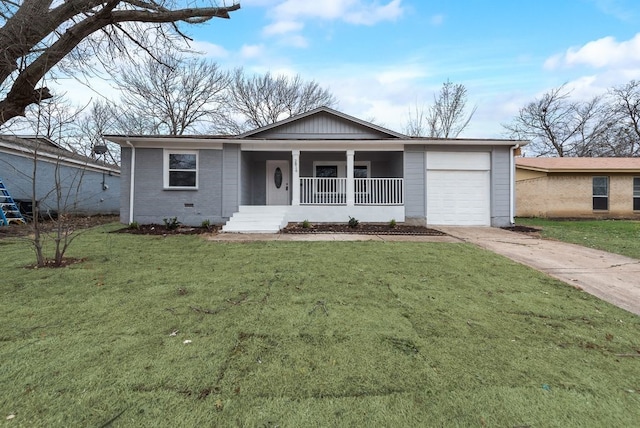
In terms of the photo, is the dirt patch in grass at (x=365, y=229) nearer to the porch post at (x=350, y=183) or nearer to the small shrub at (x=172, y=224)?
the porch post at (x=350, y=183)

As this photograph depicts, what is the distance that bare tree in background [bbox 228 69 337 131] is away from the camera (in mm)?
24016

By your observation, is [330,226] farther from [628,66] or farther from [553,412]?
[628,66]

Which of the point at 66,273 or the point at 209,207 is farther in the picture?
the point at 209,207

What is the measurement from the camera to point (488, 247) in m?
6.72

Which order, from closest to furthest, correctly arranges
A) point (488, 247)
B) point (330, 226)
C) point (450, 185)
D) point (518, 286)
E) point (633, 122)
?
point (518, 286)
point (488, 247)
point (330, 226)
point (450, 185)
point (633, 122)

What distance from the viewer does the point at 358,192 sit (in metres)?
11.3

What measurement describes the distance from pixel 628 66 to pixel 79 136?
34747 millimetres

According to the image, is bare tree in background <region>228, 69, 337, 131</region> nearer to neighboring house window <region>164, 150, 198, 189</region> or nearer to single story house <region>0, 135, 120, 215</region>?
single story house <region>0, 135, 120, 215</region>

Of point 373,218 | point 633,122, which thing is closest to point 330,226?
point 373,218

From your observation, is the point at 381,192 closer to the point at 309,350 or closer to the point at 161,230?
the point at 161,230

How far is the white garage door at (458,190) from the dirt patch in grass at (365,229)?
1.60m

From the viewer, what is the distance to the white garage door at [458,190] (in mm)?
10797

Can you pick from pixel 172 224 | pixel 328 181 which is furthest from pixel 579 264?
pixel 172 224

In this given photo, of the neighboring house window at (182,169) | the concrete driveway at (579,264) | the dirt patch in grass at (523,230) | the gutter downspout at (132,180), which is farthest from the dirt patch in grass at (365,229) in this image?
the gutter downspout at (132,180)
